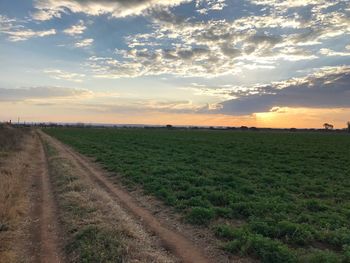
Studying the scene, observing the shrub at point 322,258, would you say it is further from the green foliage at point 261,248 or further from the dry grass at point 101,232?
the dry grass at point 101,232

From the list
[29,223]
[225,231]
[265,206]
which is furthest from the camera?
[265,206]

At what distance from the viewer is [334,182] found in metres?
18.0

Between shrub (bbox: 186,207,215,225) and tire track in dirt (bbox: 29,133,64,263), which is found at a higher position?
shrub (bbox: 186,207,215,225)

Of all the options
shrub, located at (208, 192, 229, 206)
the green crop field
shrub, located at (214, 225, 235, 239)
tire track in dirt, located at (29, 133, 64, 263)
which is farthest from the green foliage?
tire track in dirt, located at (29, 133, 64, 263)

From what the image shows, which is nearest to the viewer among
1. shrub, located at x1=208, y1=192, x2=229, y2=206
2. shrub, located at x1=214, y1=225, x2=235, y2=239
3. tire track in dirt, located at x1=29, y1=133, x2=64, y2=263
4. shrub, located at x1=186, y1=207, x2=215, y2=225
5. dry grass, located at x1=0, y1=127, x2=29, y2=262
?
tire track in dirt, located at x1=29, y1=133, x2=64, y2=263

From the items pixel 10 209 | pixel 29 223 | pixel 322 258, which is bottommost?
pixel 29 223

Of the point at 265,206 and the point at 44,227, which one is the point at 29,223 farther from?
the point at 265,206

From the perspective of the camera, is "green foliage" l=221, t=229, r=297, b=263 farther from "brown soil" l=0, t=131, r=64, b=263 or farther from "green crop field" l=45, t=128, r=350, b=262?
"brown soil" l=0, t=131, r=64, b=263

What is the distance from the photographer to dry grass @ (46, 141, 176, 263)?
25.1 feet

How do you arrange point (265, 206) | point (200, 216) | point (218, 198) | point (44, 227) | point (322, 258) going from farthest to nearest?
1. point (218, 198)
2. point (265, 206)
3. point (200, 216)
4. point (44, 227)
5. point (322, 258)

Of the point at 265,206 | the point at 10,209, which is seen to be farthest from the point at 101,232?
the point at 265,206

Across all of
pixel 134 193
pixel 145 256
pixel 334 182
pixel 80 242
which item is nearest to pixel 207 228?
pixel 145 256

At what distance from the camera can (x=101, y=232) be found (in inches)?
345

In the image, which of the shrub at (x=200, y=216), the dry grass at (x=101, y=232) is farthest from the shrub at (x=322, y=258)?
the shrub at (x=200, y=216)
